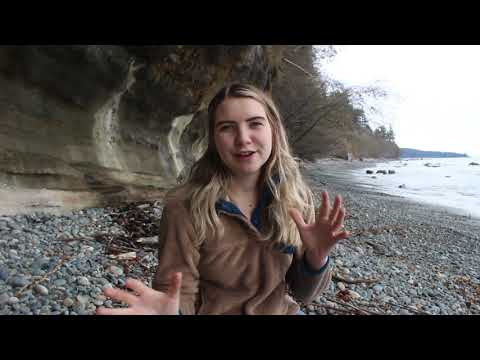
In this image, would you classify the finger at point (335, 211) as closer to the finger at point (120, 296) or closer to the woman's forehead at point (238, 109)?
the woman's forehead at point (238, 109)

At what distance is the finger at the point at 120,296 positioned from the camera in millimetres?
828

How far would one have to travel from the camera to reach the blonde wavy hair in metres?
1.18

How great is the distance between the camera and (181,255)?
44.1 inches

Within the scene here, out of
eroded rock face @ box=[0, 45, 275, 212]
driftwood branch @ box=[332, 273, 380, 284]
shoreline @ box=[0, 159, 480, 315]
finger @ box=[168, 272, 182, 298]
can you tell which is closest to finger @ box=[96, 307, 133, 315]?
finger @ box=[168, 272, 182, 298]

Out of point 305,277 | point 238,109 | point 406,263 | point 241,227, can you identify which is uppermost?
point 238,109

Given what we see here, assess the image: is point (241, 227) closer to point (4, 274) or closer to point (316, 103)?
point (4, 274)

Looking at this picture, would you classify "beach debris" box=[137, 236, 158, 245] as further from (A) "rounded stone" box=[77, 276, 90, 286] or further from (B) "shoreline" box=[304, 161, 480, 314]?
(B) "shoreline" box=[304, 161, 480, 314]

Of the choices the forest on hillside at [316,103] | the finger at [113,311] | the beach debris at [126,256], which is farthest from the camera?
the forest on hillside at [316,103]

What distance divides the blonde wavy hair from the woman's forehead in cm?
2

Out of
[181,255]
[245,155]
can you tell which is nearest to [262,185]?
[245,155]

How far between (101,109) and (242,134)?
167 inches

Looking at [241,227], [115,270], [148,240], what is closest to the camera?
[241,227]

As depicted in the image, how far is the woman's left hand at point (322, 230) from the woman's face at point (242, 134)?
263 mm

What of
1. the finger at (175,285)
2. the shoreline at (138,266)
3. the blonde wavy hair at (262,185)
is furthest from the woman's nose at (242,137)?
the shoreline at (138,266)
